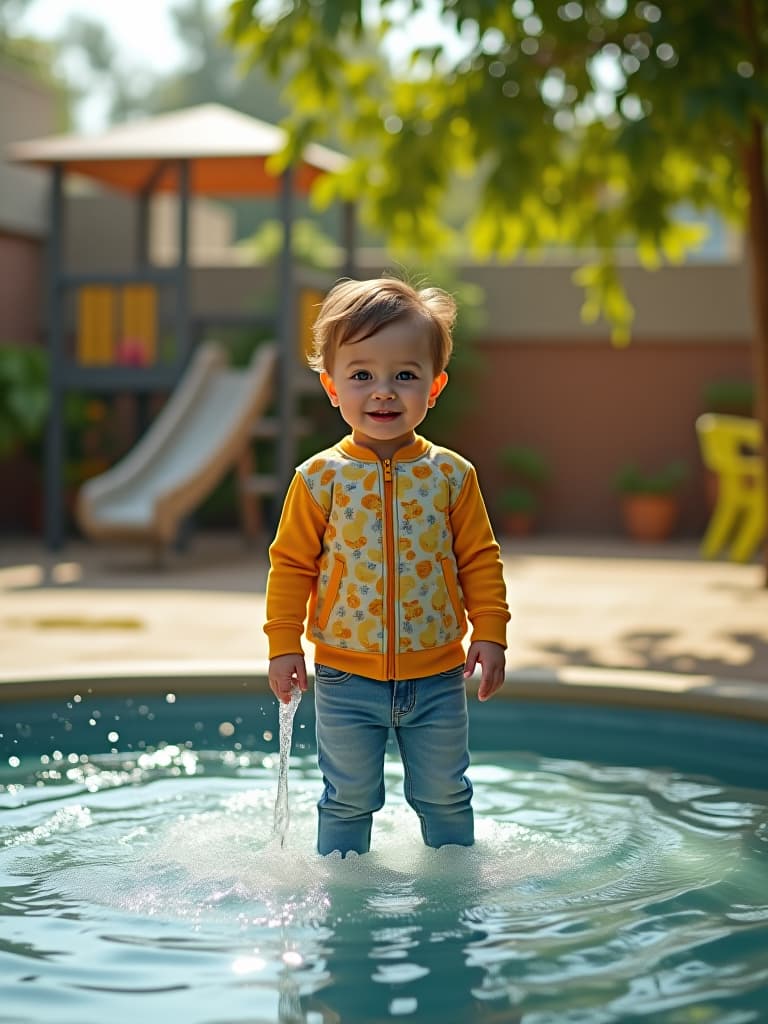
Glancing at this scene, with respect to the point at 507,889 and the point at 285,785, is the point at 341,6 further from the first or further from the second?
the point at 507,889

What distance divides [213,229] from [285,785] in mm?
15098

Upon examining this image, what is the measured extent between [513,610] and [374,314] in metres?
4.22

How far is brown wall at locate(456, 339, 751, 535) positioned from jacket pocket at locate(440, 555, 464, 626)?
9.27 m

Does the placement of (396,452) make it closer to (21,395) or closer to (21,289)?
(21,395)

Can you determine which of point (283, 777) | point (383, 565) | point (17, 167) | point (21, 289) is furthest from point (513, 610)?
point (17, 167)

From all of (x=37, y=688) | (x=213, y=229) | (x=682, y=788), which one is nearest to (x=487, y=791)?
(x=682, y=788)

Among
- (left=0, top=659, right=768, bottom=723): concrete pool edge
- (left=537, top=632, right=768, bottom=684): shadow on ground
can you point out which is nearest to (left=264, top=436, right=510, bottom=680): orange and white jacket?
→ (left=0, top=659, right=768, bottom=723): concrete pool edge

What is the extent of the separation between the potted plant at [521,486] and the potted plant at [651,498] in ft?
2.20

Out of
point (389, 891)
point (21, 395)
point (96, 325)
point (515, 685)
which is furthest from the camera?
point (21, 395)

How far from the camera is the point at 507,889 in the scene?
2598mm

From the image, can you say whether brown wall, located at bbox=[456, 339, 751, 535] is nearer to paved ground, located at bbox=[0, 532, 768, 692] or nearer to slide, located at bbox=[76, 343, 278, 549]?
paved ground, located at bbox=[0, 532, 768, 692]

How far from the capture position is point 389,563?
2.68 meters

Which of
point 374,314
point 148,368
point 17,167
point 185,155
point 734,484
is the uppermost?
point 17,167

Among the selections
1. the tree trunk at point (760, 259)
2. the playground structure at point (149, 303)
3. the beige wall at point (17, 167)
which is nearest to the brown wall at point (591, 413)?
the playground structure at point (149, 303)
